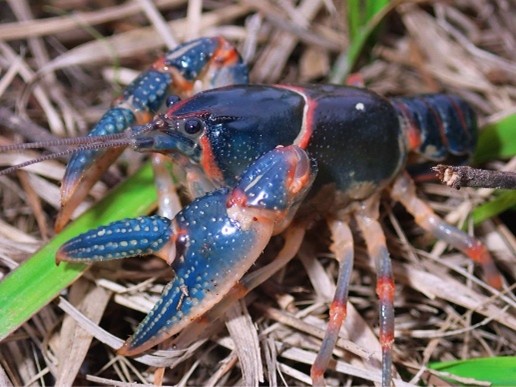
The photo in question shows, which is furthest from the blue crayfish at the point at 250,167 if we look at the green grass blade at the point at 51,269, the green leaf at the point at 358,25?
the green leaf at the point at 358,25

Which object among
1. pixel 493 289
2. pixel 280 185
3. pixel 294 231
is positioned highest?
pixel 280 185

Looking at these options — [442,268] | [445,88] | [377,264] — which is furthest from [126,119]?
[445,88]

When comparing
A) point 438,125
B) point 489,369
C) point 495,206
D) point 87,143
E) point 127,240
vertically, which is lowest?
point 489,369

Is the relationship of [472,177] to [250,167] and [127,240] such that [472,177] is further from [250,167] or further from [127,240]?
[127,240]

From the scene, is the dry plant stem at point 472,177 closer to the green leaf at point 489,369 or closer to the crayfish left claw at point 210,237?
the crayfish left claw at point 210,237

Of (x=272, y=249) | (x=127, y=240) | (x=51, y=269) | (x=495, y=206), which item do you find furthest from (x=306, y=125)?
(x=51, y=269)

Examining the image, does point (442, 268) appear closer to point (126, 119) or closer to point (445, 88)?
point (445, 88)
